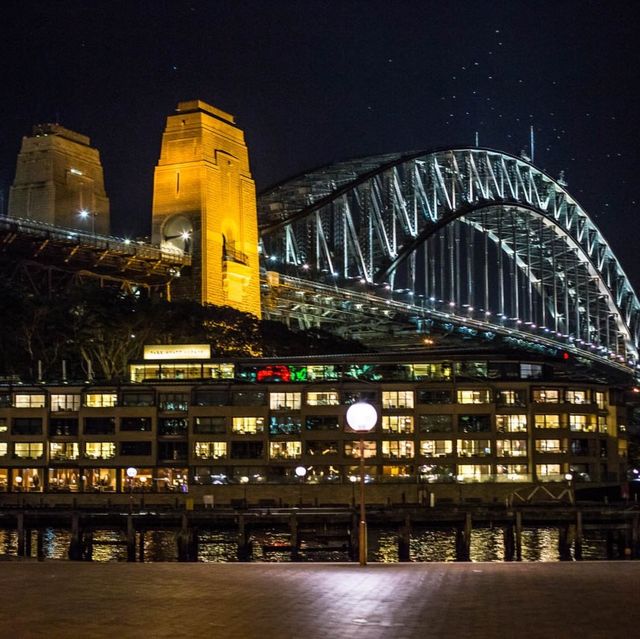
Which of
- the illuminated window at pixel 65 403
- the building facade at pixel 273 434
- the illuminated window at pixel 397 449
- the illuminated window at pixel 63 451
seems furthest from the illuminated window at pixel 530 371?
the illuminated window at pixel 63 451

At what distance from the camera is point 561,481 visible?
93.5m

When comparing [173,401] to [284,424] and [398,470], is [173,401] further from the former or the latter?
[398,470]

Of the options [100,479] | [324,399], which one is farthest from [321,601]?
[100,479]

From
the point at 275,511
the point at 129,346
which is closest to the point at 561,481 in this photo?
the point at 275,511

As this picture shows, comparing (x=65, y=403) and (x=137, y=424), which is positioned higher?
(x=65, y=403)

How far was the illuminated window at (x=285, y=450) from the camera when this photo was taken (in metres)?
93.8

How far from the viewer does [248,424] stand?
94.8 meters

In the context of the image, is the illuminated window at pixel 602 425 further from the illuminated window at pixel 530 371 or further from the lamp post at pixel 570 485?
the lamp post at pixel 570 485

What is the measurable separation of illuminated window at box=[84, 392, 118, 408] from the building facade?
0.08 metres

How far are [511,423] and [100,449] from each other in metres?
34.3

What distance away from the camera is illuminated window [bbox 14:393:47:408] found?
9656 centimetres

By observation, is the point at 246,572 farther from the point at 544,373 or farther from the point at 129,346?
the point at 129,346

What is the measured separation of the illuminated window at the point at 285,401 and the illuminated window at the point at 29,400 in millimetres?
19289

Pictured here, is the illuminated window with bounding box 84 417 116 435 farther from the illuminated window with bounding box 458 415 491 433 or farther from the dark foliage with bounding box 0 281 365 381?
the illuminated window with bounding box 458 415 491 433
